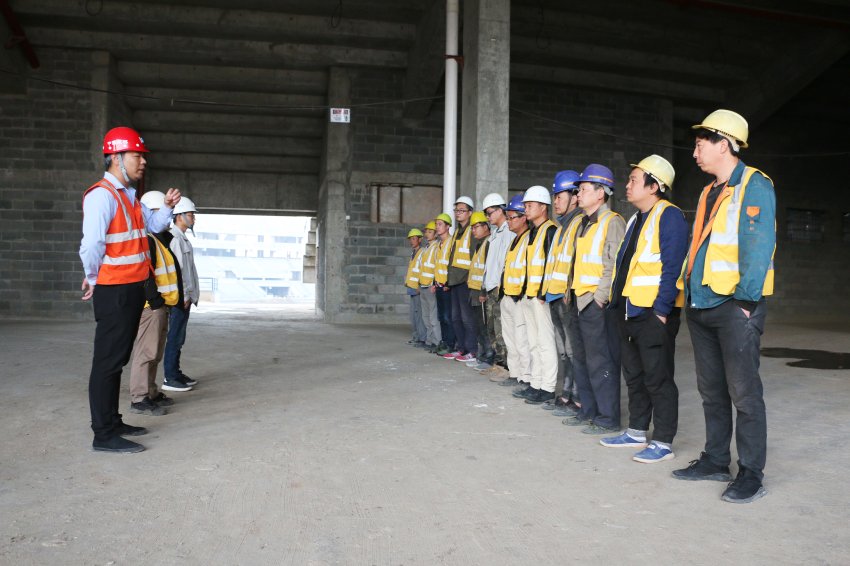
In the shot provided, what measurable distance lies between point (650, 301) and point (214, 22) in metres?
11.3

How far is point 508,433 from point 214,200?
15117 millimetres

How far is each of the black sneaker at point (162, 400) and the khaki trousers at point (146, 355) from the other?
11 centimetres

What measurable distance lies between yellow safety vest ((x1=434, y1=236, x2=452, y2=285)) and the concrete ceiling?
4553mm

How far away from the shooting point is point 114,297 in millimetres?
3666

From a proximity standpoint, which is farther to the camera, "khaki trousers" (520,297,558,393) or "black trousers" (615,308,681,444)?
"khaki trousers" (520,297,558,393)

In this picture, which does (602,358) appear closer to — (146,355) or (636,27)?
(146,355)

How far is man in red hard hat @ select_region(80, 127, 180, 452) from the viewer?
3.64m

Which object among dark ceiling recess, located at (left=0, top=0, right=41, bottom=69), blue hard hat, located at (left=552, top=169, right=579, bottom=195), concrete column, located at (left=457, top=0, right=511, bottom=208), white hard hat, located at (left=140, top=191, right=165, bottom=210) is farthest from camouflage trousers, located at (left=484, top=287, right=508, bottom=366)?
dark ceiling recess, located at (left=0, top=0, right=41, bottom=69)

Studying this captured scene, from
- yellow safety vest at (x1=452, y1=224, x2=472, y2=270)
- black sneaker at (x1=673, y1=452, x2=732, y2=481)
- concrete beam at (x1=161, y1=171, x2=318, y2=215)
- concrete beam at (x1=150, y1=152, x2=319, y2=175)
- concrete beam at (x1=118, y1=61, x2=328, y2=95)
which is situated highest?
concrete beam at (x1=118, y1=61, x2=328, y2=95)

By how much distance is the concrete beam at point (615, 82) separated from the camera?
13688 millimetres

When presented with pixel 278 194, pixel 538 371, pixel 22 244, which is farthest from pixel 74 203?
pixel 538 371

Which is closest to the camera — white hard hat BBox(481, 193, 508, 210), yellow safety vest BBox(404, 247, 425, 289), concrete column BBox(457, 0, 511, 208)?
white hard hat BBox(481, 193, 508, 210)

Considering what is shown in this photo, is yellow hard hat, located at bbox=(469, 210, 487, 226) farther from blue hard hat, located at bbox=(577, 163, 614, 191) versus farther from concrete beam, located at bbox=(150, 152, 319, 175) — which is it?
concrete beam, located at bbox=(150, 152, 319, 175)

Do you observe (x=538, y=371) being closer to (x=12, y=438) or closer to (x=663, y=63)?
(x=12, y=438)
